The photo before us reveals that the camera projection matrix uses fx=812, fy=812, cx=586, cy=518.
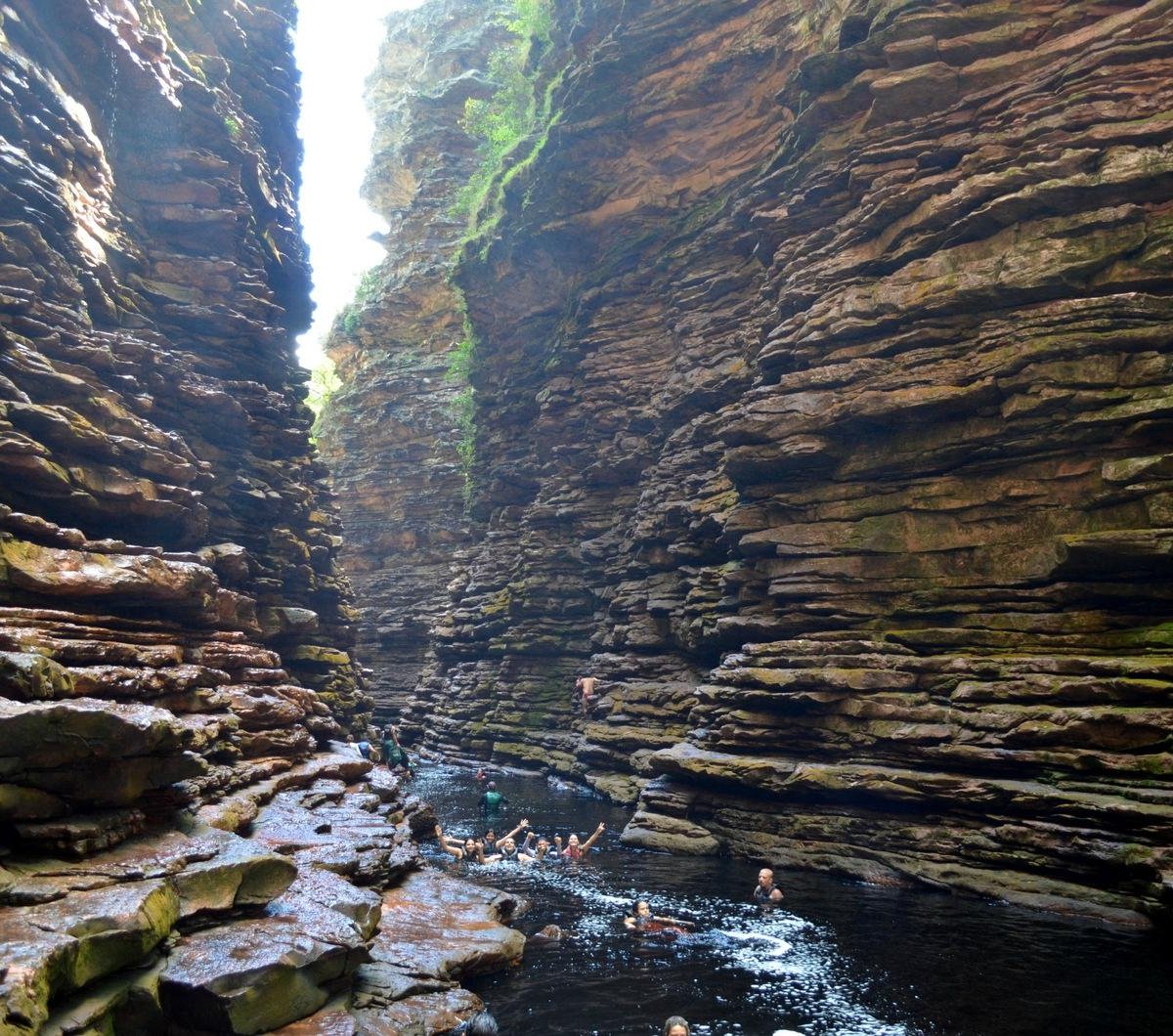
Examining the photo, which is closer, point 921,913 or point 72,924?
point 72,924

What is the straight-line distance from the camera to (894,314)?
24531 millimetres

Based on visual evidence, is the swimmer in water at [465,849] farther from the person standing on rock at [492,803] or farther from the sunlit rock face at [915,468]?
the person standing on rock at [492,803]

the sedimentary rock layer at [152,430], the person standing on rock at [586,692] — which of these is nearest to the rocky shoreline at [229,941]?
the sedimentary rock layer at [152,430]

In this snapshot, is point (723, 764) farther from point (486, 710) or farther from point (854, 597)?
point (486, 710)

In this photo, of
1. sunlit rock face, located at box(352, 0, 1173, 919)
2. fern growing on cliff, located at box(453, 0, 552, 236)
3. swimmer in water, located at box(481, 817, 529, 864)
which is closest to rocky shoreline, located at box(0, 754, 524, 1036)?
swimmer in water, located at box(481, 817, 529, 864)

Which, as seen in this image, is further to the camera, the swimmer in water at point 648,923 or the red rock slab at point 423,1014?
the swimmer in water at point 648,923

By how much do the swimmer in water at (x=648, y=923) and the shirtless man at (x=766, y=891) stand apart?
2.36 metres

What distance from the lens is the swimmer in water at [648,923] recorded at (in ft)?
54.9

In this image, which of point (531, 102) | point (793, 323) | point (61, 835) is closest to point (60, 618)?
point (61, 835)

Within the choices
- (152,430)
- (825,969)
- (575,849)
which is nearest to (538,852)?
(575,849)

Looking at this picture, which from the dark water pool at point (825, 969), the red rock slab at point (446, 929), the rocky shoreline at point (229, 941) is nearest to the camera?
the rocky shoreline at point (229, 941)

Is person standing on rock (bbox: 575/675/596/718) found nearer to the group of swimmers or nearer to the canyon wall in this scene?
the canyon wall

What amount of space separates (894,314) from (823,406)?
3.38 m

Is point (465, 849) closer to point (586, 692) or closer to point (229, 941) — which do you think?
point (586, 692)
